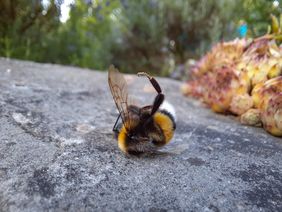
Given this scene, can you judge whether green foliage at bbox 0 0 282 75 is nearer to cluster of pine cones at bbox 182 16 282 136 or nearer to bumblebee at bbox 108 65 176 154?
cluster of pine cones at bbox 182 16 282 136

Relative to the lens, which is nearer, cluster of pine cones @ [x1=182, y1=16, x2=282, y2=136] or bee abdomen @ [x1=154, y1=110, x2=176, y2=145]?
bee abdomen @ [x1=154, y1=110, x2=176, y2=145]

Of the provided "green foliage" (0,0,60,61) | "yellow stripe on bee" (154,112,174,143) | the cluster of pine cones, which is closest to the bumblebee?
"yellow stripe on bee" (154,112,174,143)

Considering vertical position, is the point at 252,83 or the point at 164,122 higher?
the point at 252,83

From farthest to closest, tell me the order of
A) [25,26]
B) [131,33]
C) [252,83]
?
[131,33] < [25,26] < [252,83]

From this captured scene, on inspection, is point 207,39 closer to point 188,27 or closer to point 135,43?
point 188,27

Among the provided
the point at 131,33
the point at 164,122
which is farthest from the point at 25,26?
the point at 164,122

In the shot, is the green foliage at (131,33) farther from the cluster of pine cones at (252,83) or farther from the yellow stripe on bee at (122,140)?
the yellow stripe on bee at (122,140)

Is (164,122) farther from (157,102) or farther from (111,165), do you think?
(111,165)
